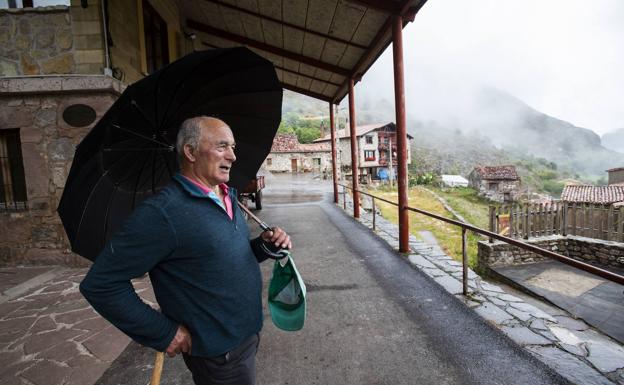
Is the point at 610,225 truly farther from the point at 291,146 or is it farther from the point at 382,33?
the point at 291,146

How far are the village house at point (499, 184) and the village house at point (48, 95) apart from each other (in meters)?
42.5

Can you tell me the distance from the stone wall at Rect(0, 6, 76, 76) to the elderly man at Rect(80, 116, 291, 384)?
519 cm

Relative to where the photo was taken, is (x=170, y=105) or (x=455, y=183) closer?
(x=170, y=105)

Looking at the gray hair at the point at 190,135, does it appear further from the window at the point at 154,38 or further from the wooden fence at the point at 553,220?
the wooden fence at the point at 553,220

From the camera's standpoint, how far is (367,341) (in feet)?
9.24

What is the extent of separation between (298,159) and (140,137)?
1560 inches

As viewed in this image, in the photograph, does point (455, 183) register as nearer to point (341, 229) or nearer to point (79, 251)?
point (341, 229)

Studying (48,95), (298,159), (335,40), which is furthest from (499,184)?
(48,95)

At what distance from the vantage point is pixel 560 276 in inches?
393

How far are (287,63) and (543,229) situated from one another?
1016 cm

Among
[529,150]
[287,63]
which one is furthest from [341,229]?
[529,150]

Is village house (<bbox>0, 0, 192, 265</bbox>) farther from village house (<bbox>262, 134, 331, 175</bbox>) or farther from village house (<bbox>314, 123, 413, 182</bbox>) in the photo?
village house (<bbox>314, 123, 413, 182</bbox>)

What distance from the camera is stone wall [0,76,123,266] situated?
4703 mm

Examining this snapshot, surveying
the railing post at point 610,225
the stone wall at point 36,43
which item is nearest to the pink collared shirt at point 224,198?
the stone wall at point 36,43
